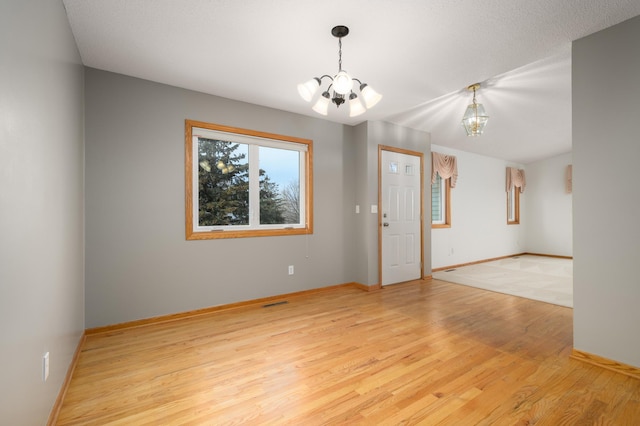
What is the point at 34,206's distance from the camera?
1.38 metres

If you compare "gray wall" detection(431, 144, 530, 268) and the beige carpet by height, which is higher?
"gray wall" detection(431, 144, 530, 268)

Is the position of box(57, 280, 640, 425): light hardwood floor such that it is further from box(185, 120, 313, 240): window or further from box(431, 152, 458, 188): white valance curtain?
box(431, 152, 458, 188): white valance curtain

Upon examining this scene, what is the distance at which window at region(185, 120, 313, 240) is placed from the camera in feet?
11.0

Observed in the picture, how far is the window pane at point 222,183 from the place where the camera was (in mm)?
3412

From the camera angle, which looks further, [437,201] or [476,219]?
[476,219]

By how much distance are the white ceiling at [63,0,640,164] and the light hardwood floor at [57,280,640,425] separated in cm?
256

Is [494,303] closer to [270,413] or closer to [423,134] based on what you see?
[423,134]

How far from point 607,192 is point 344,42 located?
91.7 inches

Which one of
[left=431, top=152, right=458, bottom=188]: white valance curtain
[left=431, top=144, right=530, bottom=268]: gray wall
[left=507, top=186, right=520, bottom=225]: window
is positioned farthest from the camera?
[left=507, top=186, right=520, bottom=225]: window

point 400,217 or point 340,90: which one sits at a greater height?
point 340,90

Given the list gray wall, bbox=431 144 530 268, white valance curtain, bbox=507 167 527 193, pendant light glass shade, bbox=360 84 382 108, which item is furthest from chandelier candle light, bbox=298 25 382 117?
white valance curtain, bbox=507 167 527 193

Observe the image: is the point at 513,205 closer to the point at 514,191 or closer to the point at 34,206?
the point at 514,191

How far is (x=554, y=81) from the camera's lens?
3.45 meters

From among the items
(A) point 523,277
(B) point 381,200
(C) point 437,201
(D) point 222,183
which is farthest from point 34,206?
(A) point 523,277
